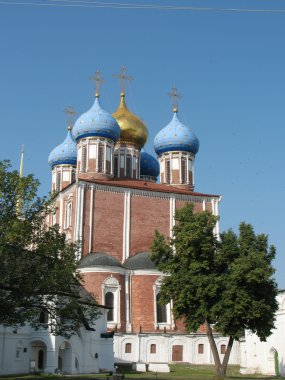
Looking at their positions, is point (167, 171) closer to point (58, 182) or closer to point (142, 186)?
point (142, 186)

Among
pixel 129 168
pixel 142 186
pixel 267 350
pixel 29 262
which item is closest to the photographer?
pixel 29 262

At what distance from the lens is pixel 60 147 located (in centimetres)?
5400

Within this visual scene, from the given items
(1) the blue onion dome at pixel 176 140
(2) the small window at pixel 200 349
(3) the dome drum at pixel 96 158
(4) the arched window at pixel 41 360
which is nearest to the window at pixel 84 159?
(3) the dome drum at pixel 96 158

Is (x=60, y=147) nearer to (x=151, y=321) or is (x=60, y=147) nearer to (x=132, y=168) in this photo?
(x=132, y=168)

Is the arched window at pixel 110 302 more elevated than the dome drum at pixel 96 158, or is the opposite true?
the dome drum at pixel 96 158

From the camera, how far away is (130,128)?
161ft

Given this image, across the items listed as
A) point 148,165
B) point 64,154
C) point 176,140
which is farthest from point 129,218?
point 64,154

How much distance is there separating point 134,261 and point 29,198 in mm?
19278

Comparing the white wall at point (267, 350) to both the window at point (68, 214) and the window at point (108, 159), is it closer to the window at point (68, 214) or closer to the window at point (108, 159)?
the window at point (68, 214)

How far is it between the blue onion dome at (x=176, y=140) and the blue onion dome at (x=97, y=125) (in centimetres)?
509

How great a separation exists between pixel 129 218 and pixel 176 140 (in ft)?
33.5

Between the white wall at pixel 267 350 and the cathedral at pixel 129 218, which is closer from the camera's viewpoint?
the white wall at pixel 267 350

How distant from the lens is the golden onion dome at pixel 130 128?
49.0m

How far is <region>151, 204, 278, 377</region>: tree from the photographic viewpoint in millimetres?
24406
